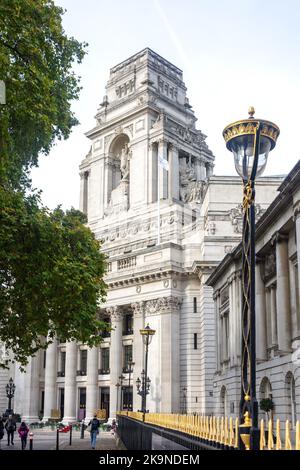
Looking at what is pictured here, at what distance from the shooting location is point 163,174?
72.6 metres

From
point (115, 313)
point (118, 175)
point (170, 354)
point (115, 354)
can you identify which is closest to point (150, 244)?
point (115, 313)

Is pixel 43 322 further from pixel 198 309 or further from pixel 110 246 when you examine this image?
pixel 110 246

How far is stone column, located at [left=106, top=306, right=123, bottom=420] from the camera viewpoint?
6178 cm

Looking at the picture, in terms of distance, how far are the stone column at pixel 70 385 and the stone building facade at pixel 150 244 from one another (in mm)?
116

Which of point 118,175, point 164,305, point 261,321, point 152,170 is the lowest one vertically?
point 261,321

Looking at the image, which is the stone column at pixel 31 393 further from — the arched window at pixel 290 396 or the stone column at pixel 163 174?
the arched window at pixel 290 396

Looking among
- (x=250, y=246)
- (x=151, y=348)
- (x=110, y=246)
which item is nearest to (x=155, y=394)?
(x=151, y=348)

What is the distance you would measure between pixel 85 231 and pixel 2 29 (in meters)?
8.00

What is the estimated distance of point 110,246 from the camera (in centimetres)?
7069

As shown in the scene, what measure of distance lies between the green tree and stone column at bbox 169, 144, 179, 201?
160ft

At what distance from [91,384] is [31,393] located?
12.0m

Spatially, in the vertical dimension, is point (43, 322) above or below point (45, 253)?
below

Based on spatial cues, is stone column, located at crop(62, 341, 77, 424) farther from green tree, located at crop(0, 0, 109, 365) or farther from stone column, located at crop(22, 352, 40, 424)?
green tree, located at crop(0, 0, 109, 365)

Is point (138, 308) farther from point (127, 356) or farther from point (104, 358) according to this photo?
point (104, 358)
